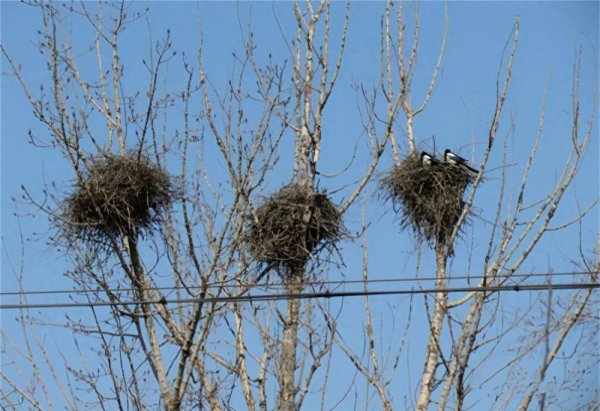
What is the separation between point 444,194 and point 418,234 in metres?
0.38

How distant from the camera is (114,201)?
9.14 metres

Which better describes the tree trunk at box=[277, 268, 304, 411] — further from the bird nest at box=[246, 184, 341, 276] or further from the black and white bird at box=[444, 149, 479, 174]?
the black and white bird at box=[444, 149, 479, 174]

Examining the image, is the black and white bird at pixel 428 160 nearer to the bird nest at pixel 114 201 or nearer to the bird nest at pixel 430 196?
the bird nest at pixel 430 196

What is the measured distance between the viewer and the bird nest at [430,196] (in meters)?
10.2

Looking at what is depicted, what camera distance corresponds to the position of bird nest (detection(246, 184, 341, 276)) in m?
9.45

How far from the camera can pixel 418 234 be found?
34.0 feet

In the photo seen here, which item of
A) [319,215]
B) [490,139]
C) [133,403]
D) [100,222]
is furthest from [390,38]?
[133,403]

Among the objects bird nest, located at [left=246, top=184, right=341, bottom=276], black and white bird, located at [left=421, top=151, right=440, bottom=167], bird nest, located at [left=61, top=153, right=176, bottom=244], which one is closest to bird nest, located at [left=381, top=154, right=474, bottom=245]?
black and white bird, located at [left=421, top=151, right=440, bottom=167]

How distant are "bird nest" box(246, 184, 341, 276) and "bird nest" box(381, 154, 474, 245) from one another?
0.82 metres

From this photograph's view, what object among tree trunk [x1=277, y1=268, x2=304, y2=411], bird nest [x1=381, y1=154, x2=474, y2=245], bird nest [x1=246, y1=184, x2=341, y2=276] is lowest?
tree trunk [x1=277, y1=268, x2=304, y2=411]

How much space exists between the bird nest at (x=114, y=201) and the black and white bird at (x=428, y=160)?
2041 mm

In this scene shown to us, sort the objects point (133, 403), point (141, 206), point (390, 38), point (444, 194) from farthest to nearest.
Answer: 1. point (390, 38)
2. point (444, 194)
3. point (141, 206)
4. point (133, 403)

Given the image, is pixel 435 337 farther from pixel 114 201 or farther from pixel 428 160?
pixel 114 201

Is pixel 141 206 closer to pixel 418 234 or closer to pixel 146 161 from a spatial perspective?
pixel 146 161
